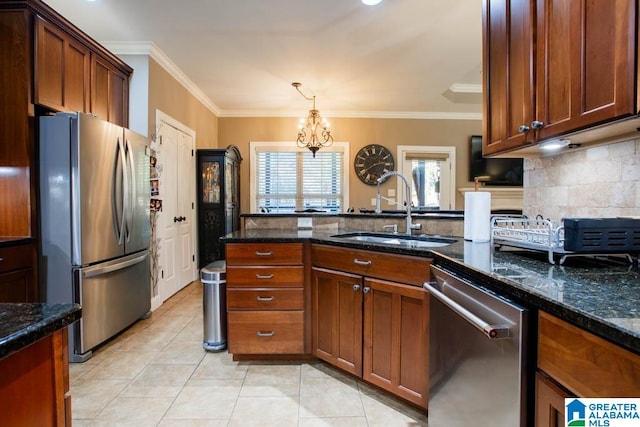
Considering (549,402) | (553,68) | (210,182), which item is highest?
(553,68)

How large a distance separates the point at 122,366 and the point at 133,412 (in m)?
0.62

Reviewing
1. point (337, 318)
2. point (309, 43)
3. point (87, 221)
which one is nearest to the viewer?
point (337, 318)

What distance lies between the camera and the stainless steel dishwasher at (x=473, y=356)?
964 millimetres

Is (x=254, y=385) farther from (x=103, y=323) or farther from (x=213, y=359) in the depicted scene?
(x=103, y=323)

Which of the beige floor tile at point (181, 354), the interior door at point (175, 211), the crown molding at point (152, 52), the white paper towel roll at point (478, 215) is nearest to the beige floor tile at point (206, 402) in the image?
the beige floor tile at point (181, 354)

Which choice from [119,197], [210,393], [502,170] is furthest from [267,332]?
[502,170]

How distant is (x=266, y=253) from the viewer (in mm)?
2252

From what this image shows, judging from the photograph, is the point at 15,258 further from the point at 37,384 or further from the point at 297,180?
the point at 297,180

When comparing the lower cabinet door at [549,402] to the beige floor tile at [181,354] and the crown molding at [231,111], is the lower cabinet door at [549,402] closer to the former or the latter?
the beige floor tile at [181,354]

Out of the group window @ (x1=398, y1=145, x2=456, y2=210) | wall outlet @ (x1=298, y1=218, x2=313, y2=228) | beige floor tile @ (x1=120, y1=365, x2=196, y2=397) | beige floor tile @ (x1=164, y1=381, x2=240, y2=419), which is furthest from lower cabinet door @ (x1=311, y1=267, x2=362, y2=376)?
window @ (x1=398, y1=145, x2=456, y2=210)

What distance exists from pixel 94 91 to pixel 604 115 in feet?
11.3

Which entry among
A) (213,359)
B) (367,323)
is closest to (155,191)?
(213,359)

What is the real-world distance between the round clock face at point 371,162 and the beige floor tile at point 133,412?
469 centimetres

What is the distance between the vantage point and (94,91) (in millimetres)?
2895
